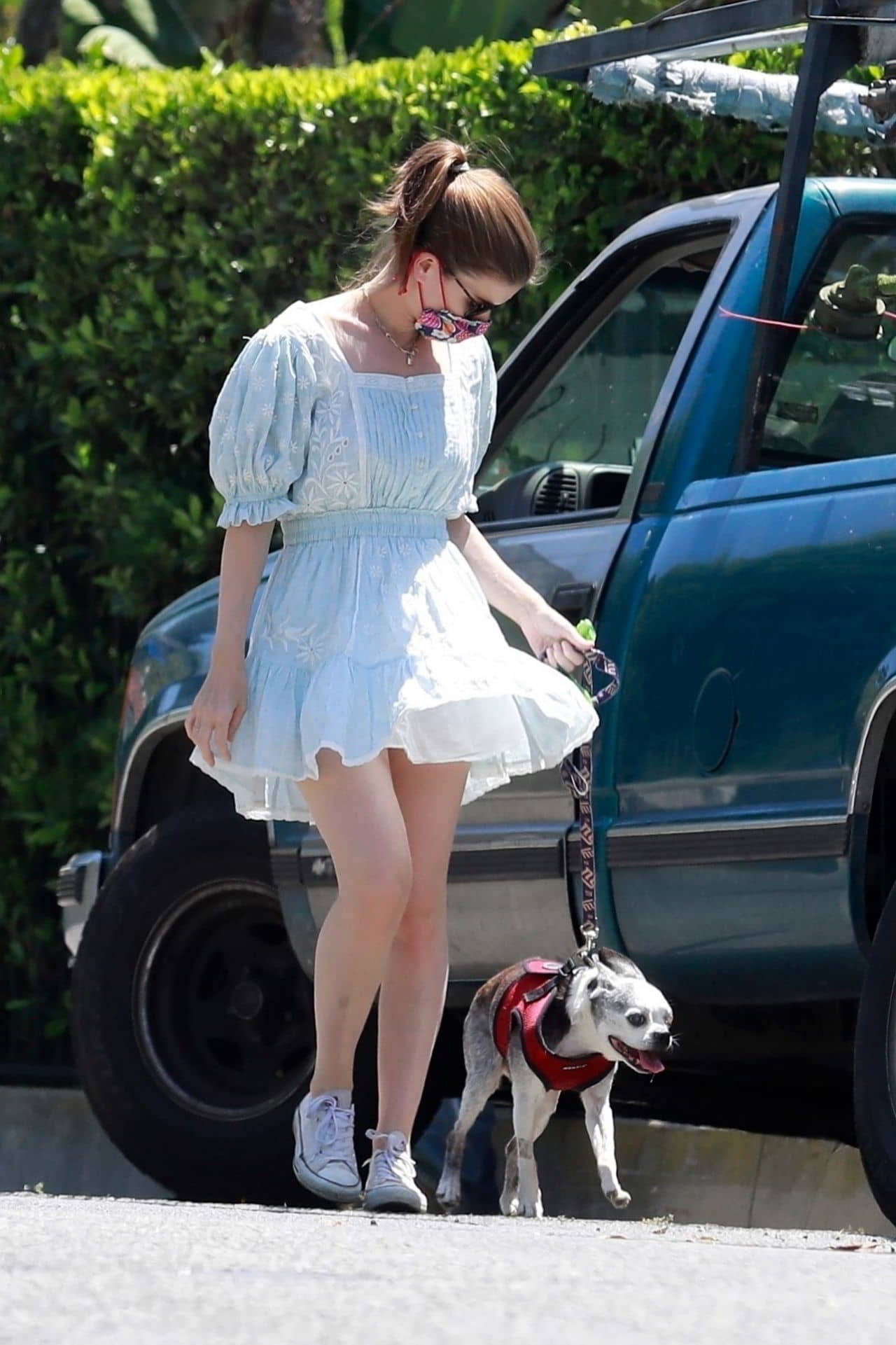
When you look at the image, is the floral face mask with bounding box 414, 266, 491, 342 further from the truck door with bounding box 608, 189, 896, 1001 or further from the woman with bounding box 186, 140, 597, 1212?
the truck door with bounding box 608, 189, 896, 1001

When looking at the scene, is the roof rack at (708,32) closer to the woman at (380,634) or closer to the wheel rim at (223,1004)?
the woman at (380,634)

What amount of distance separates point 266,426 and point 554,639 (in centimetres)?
63

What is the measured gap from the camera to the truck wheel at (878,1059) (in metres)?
4.04

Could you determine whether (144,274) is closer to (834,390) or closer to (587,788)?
(834,390)

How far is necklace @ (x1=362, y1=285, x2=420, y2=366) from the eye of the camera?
4.38m

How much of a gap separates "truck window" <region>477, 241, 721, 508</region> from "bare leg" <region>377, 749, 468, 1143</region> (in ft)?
4.35

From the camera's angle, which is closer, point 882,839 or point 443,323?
point 443,323

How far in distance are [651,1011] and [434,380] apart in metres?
1.16

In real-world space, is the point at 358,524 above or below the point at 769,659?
above

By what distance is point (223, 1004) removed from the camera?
5918mm

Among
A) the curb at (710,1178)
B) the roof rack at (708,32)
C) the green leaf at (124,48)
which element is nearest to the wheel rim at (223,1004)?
the curb at (710,1178)

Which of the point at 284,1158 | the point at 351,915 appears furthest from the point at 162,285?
the point at 351,915

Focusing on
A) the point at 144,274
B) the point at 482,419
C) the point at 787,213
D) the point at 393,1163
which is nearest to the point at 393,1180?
the point at 393,1163

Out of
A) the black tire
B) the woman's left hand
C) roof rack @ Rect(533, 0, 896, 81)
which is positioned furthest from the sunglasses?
the black tire
